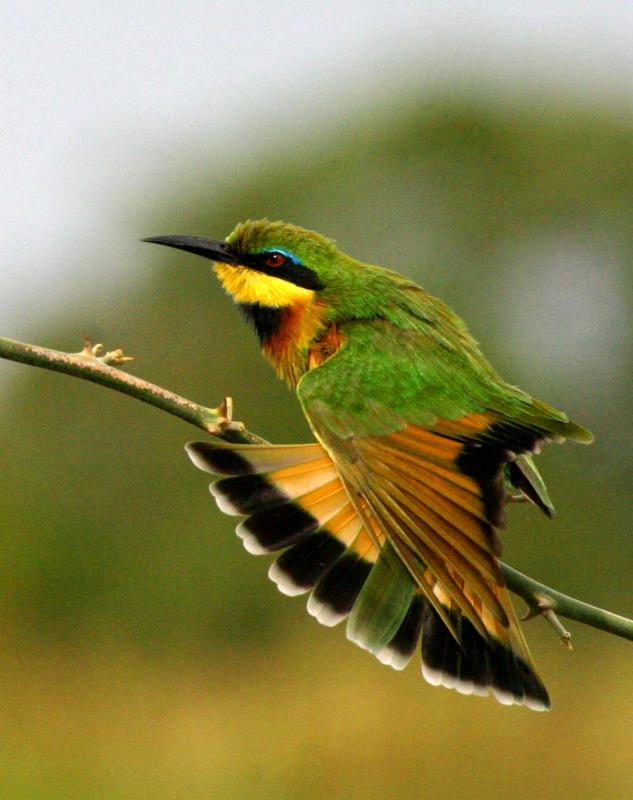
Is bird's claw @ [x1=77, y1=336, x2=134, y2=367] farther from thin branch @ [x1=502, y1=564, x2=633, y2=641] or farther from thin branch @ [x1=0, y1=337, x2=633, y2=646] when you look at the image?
thin branch @ [x1=502, y1=564, x2=633, y2=641]

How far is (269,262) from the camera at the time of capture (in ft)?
12.8

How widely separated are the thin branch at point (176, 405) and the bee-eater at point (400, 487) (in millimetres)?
214

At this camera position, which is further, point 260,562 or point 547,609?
point 260,562

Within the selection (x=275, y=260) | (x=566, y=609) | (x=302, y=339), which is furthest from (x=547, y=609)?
(x=275, y=260)

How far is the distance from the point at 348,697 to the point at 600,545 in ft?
23.6

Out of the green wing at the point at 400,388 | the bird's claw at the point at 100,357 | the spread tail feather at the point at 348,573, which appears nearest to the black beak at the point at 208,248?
the green wing at the point at 400,388

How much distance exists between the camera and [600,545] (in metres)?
18.4

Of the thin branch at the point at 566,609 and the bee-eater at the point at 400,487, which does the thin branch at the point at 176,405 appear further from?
the bee-eater at the point at 400,487

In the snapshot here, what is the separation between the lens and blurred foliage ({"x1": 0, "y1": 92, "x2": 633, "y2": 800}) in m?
10.7

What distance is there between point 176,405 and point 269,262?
1.21 m

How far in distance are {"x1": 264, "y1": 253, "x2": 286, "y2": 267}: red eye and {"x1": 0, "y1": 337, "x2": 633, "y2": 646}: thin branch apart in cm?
105

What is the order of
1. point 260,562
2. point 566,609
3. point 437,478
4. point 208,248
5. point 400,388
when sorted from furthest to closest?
1. point 260,562
2. point 208,248
3. point 400,388
4. point 437,478
5. point 566,609

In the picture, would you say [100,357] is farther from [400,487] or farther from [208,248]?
[208,248]

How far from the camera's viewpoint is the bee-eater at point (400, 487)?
3182 mm
